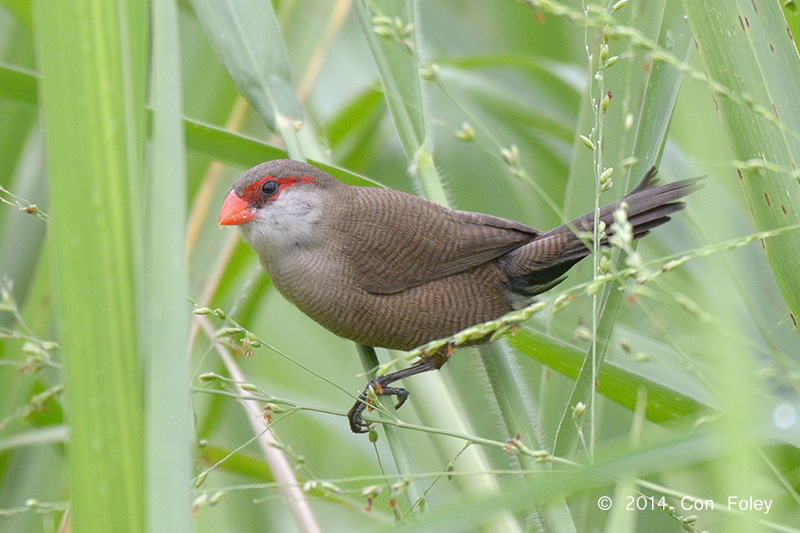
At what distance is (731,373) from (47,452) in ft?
6.47

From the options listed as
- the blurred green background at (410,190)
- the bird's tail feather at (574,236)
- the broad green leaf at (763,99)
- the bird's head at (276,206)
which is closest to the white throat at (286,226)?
the bird's head at (276,206)

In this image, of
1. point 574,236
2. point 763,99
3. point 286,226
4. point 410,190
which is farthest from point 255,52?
point 410,190

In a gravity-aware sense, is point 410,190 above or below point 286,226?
above

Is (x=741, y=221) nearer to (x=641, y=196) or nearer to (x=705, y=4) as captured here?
(x=641, y=196)

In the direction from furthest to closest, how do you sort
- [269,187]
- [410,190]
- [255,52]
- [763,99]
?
1. [410,190]
2. [269,187]
3. [255,52]
4. [763,99]

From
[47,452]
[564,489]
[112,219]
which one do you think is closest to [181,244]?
[112,219]

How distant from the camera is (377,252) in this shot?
1871mm

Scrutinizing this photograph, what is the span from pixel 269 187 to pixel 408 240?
1.19ft

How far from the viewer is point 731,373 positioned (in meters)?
0.58

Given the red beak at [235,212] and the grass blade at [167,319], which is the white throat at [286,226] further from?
the grass blade at [167,319]

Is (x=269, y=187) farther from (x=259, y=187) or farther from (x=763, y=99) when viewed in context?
(x=763, y=99)

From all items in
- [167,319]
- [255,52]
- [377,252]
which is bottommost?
[167,319]

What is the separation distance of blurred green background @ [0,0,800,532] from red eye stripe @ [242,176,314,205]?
0.08 m

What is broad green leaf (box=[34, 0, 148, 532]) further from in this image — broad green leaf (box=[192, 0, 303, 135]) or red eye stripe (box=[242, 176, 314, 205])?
red eye stripe (box=[242, 176, 314, 205])
